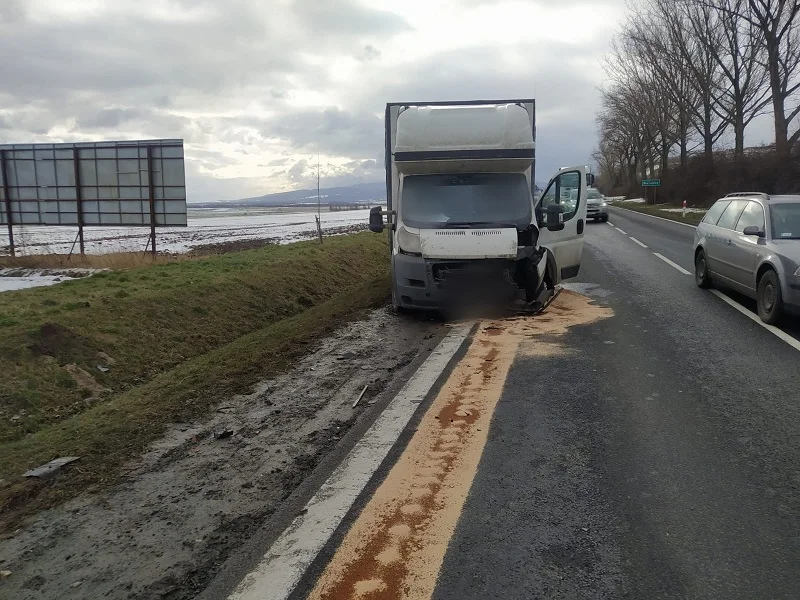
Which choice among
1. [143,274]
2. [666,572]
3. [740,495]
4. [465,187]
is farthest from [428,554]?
[143,274]

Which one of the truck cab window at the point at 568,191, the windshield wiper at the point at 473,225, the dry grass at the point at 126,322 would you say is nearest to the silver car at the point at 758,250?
the truck cab window at the point at 568,191

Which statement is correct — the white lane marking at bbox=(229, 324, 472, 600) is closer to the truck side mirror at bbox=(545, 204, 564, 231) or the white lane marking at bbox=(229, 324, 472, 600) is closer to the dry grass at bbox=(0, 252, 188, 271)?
the truck side mirror at bbox=(545, 204, 564, 231)

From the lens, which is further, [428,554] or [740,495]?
[740,495]

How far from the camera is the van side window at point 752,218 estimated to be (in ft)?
29.2

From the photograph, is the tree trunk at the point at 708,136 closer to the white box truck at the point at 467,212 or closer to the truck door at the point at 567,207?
the truck door at the point at 567,207

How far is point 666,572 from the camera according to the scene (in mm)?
2859

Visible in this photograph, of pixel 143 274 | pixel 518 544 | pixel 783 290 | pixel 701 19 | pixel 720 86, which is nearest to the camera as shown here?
pixel 518 544

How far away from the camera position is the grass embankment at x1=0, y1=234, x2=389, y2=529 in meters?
4.55

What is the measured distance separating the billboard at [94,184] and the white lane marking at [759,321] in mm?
14994

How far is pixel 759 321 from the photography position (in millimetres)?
8266

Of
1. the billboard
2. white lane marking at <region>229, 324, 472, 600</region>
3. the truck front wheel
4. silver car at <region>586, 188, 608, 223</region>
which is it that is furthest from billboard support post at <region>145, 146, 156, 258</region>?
silver car at <region>586, 188, 608, 223</region>

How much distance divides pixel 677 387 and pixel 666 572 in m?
3.01

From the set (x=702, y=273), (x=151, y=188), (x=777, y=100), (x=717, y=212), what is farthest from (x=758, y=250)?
(x=777, y=100)

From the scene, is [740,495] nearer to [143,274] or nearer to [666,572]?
[666,572]
